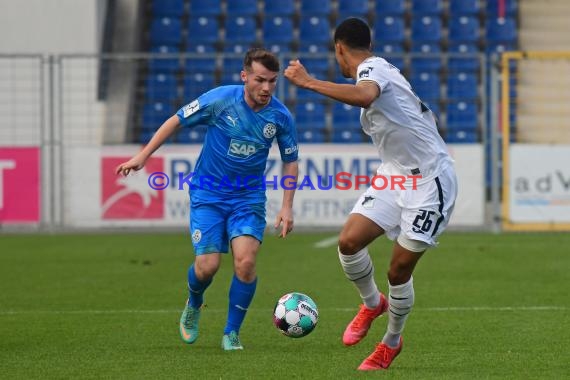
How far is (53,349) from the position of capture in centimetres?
816

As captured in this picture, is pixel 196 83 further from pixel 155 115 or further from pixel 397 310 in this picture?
pixel 397 310

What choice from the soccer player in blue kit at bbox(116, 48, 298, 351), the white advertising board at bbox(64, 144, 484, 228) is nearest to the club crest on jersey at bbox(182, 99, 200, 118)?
the soccer player in blue kit at bbox(116, 48, 298, 351)

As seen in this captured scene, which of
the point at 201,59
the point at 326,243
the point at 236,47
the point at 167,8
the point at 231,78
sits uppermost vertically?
the point at 167,8

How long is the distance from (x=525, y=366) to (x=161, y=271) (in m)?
7.13

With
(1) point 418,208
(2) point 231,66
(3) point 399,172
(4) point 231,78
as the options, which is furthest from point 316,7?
(1) point 418,208

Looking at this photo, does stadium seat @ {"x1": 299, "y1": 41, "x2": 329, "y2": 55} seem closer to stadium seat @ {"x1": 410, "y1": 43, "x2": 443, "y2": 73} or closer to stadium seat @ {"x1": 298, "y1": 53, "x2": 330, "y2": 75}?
stadium seat @ {"x1": 298, "y1": 53, "x2": 330, "y2": 75}

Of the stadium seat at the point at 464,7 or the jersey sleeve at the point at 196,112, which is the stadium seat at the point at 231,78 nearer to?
the stadium seat at the point at 464,7

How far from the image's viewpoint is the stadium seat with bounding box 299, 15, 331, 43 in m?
25.0

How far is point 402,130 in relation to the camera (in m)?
7.37

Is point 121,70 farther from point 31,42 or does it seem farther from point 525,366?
point 525,366

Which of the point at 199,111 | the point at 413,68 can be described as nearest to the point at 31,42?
the point at 413,68

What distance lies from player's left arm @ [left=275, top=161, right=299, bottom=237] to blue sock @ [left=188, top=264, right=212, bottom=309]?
73cm

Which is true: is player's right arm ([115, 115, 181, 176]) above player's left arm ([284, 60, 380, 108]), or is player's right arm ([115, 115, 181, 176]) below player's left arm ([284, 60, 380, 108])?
below

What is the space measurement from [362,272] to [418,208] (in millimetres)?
746
